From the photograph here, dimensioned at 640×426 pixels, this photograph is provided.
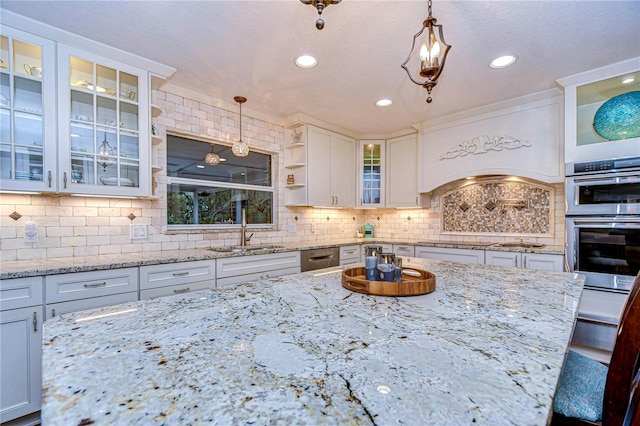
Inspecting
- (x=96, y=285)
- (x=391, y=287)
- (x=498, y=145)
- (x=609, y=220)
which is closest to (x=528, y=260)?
(x=609, y=220)

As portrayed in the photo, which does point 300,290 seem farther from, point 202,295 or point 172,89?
point 172,89

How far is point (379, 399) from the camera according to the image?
0.50 meters

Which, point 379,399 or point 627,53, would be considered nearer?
point 379,399

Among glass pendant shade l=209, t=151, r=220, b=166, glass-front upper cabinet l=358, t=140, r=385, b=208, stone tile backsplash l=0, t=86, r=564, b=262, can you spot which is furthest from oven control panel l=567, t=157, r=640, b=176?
glass pendant shade l=209, t=151, r=220, b=166

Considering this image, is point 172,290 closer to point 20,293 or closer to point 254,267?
point 254,267

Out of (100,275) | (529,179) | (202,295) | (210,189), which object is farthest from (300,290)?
(529,179)

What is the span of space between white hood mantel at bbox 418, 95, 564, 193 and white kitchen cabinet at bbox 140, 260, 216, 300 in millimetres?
2776

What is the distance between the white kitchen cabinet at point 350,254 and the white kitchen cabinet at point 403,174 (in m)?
0.86

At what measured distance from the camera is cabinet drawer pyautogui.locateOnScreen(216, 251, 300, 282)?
255 cm

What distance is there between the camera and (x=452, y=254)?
10.9ft

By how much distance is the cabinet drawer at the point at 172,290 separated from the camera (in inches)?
83.2

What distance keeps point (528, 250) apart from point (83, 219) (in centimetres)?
392

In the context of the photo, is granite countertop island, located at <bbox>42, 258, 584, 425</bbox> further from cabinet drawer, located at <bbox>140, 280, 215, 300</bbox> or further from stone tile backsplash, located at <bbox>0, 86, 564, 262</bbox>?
stone tile backsplash, located at <bbox>0, 86, 564, 262</bbox>

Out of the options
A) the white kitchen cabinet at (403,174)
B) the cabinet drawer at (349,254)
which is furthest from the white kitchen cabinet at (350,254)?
the white kitchen cabinet at (403,174)
